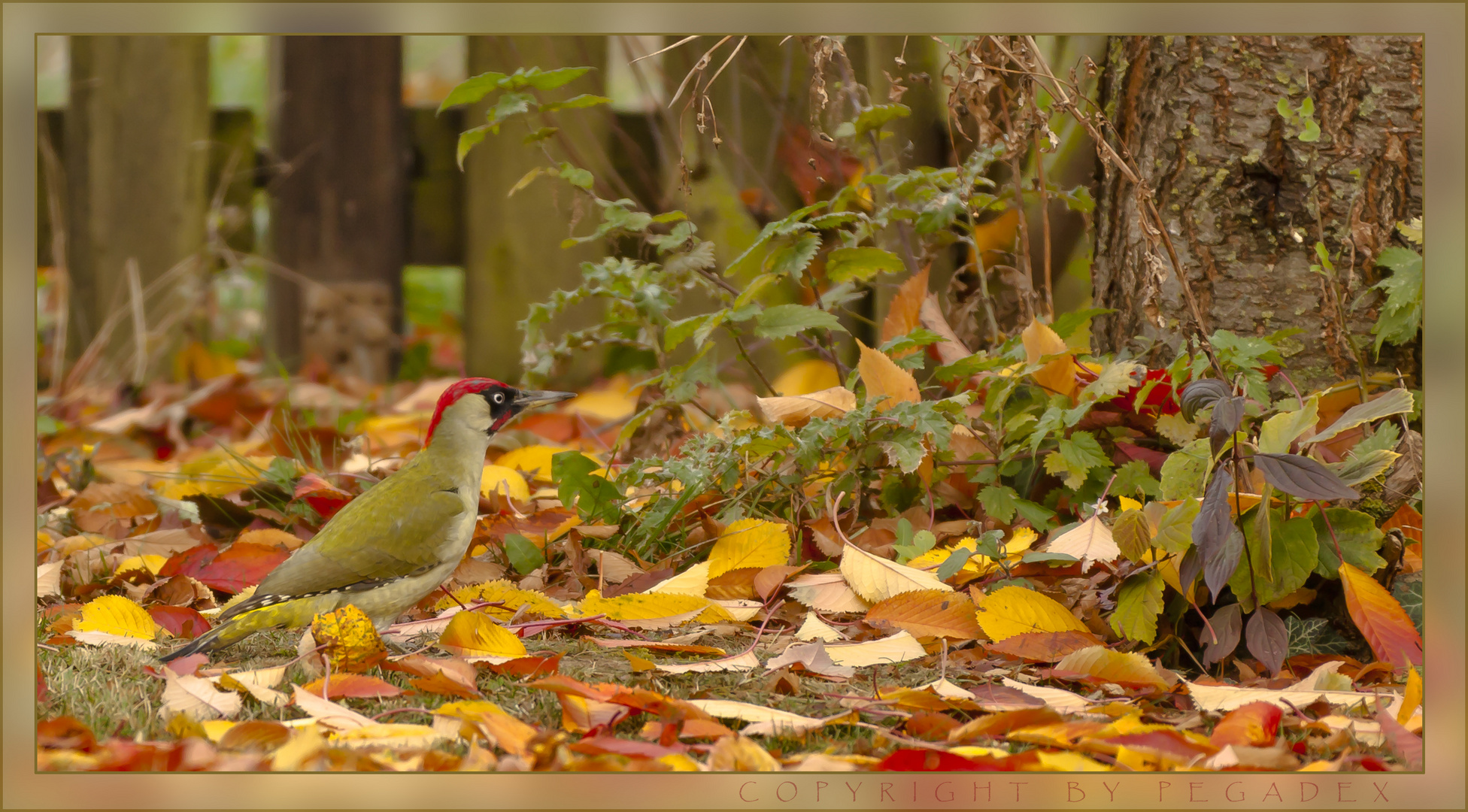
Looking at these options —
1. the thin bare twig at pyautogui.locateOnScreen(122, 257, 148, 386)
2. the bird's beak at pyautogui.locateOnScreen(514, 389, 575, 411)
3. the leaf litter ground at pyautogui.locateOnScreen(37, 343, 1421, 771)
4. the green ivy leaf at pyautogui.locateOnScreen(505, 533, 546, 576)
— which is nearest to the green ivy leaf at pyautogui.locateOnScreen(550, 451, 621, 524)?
the leaf litter ground at pyautogui.locateOnScreen(37, 343, 1421, 771)

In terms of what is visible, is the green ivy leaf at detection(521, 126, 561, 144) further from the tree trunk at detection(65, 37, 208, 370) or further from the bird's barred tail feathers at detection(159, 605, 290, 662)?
the tree trunk at detection(65, 37, 208, 370)

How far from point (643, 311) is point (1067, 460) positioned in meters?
1.11

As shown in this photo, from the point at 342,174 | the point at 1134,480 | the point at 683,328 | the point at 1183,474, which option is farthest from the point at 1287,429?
the point at 342,174

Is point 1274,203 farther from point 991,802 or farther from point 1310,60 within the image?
point 991,802

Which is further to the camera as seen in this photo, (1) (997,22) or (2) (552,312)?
(2) (552,312)

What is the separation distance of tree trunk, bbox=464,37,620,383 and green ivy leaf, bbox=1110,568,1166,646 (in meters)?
3.95

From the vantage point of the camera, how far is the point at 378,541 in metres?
2.27

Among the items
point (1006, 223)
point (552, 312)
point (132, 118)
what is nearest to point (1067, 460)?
point (552, 312)

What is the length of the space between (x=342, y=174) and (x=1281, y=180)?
4.67 m

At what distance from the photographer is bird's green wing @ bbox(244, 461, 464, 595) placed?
7.09 feet

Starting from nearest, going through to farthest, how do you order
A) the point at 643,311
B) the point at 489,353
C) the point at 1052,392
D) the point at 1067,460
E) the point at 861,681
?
the point at 861,681, the point at 1067,460, the point at 1052,392, the point at 643,311, the point at 489,353

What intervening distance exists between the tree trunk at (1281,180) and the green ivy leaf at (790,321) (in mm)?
691

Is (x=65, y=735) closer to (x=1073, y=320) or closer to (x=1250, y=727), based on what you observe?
(x=1250, y=727)

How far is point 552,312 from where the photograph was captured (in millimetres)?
3094
